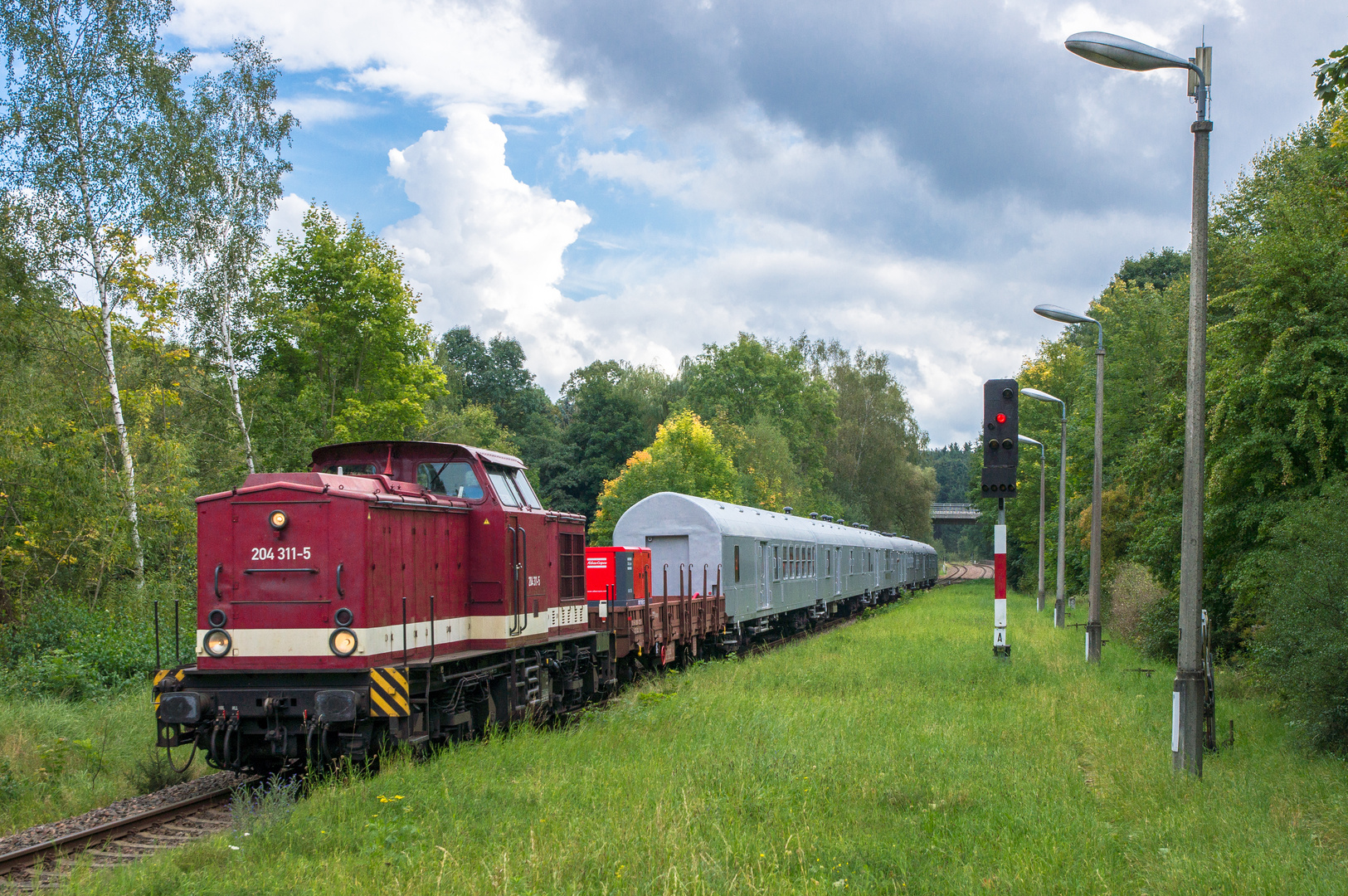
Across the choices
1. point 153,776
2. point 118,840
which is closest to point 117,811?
point 153,776

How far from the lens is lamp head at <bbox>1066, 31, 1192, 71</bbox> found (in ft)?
29.7

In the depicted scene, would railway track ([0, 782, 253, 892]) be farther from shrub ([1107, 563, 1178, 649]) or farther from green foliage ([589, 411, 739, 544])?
green foliage ([589, 411, 739, 544])

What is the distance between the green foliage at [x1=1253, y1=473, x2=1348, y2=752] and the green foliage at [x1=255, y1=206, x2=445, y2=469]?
26.1 metres

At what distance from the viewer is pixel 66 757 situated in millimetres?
10742

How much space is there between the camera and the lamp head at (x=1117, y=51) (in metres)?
9.04

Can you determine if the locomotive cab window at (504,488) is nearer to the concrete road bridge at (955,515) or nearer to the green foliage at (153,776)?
the green foliage at (153,776)

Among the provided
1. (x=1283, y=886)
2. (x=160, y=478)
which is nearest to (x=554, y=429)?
(x=160, y=478)

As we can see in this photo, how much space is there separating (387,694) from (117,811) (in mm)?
2714

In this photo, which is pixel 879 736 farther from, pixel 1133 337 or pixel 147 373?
pixel 1133 337

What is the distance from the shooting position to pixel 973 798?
27.5 ft

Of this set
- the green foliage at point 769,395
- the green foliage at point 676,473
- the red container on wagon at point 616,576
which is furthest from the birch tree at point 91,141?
Result: the green foliage at point 769,395

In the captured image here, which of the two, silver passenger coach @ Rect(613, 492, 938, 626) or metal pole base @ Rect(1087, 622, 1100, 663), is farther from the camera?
silver passenger coach @ Rect(613, 492, 938, 626)

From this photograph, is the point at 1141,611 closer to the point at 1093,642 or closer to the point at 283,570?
the point at 1093,642

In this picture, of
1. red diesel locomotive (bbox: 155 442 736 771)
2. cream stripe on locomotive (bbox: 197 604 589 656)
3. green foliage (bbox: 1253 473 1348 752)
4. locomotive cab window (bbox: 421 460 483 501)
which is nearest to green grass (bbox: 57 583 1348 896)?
green foliage (bbox: 1253 473 1348 752)
